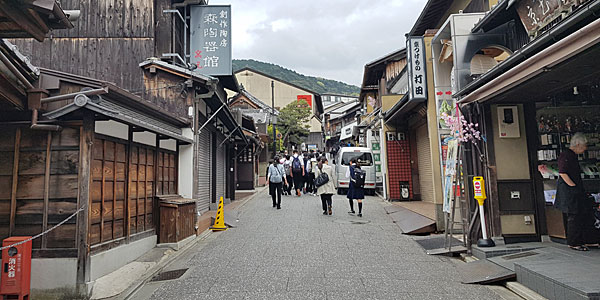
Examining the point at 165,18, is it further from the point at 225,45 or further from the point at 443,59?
the point at 443,59

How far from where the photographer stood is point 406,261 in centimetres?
628

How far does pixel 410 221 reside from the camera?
31.1 ft

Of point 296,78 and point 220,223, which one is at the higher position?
point 296,78

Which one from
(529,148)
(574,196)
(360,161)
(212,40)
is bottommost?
(574,196)

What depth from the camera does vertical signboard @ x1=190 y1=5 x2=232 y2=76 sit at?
34.1 feet

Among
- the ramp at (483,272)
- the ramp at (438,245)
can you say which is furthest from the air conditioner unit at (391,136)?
the ramp at (483,272)

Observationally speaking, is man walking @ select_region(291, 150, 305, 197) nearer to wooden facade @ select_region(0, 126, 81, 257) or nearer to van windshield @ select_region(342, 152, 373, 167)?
van windshield @ select_region(342, 152, 373, 167)

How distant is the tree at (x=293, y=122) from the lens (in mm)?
34000

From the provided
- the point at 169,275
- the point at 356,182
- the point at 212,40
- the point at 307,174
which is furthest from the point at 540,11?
the point at 307,174

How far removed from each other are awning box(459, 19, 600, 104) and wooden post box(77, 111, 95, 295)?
6.15m

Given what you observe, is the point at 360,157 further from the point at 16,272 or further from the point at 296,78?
the point at 296,78

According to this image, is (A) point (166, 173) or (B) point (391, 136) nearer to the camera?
(A) point (166, 173)

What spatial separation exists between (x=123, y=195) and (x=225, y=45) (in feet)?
19.4

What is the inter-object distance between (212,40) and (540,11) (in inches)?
330
